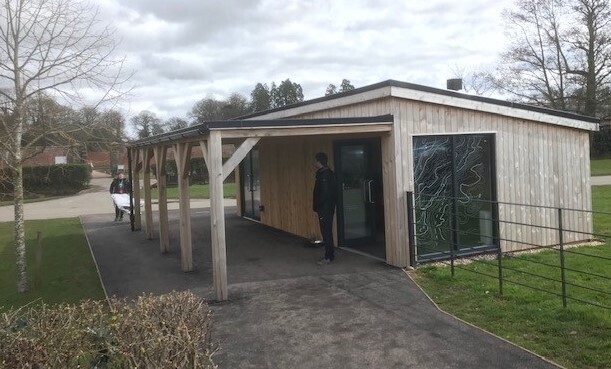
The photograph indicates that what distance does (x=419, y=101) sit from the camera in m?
8.48

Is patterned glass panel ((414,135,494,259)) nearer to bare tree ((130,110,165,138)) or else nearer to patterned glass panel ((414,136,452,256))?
patterned glass panel ((414,136,452,256))

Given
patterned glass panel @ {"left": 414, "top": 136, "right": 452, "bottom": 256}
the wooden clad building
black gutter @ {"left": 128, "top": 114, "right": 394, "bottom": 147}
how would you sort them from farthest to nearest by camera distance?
patterned glass panel @ {"left": 414, "top": 136, "right": 452, "bottom": 256}
the wooden clad building
black gutter @ {"left": 128, "top": 114, "right": 394, "bottom": 147}

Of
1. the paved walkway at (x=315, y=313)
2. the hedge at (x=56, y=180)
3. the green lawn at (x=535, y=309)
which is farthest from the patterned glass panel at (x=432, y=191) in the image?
the hedge at (x=56, y=180)

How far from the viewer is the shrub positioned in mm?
2867

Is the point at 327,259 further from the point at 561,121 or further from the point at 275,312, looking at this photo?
the point at 561,121

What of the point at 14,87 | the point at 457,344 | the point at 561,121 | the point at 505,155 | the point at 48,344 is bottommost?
the point at 457,344

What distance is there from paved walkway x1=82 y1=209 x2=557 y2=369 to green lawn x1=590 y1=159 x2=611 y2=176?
81.2ft

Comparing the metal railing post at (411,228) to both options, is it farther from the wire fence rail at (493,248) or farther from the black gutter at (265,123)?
the black gutter at (265,123)

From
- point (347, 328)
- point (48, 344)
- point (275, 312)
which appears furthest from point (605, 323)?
point (48, 344)

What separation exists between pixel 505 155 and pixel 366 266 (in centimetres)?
327

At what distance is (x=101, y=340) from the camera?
3080mm

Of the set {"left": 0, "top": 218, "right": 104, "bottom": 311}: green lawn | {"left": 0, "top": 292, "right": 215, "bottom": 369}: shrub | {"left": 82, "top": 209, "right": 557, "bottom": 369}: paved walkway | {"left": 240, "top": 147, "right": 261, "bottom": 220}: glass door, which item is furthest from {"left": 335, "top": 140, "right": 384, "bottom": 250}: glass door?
{"left": 0, "top": 292, "right": 215, "bottom": 369}: shrub

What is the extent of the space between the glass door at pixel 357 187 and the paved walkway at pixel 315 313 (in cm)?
82

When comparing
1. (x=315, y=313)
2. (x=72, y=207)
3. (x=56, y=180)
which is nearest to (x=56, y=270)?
(x=315, y=313)
